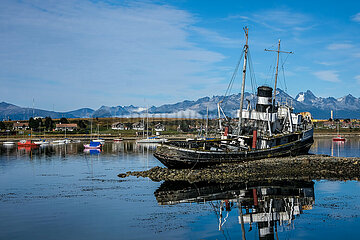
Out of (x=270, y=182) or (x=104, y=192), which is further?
(x=270, y=182)

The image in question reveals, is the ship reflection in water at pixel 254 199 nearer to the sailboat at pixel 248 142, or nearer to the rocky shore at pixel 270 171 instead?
the rocky shore at pixel 270 171

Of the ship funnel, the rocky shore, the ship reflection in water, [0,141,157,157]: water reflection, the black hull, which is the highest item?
the ship funnel

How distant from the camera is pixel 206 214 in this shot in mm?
30891

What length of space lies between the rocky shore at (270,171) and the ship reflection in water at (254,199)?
263 cm

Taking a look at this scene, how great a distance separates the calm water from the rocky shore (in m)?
2.61

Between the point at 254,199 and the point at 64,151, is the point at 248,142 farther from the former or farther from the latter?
the point at 64,151

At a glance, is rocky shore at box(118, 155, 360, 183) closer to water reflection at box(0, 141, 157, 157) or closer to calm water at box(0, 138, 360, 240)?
calm water at box(0, 138, 360, 240)

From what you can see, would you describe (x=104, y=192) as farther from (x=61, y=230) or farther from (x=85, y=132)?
(x=85, y=132)

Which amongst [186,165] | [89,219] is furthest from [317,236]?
[186,165]

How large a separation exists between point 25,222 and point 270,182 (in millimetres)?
27617

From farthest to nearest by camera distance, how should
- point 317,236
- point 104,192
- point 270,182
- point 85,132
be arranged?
1. point 85,132
2. point 270,182
3. point 104,192
4. point 317,236

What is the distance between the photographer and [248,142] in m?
57.1

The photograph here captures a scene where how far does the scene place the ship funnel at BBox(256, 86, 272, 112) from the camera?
2446 inches

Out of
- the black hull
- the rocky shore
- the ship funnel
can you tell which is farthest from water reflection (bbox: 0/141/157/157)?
the rocky shore
